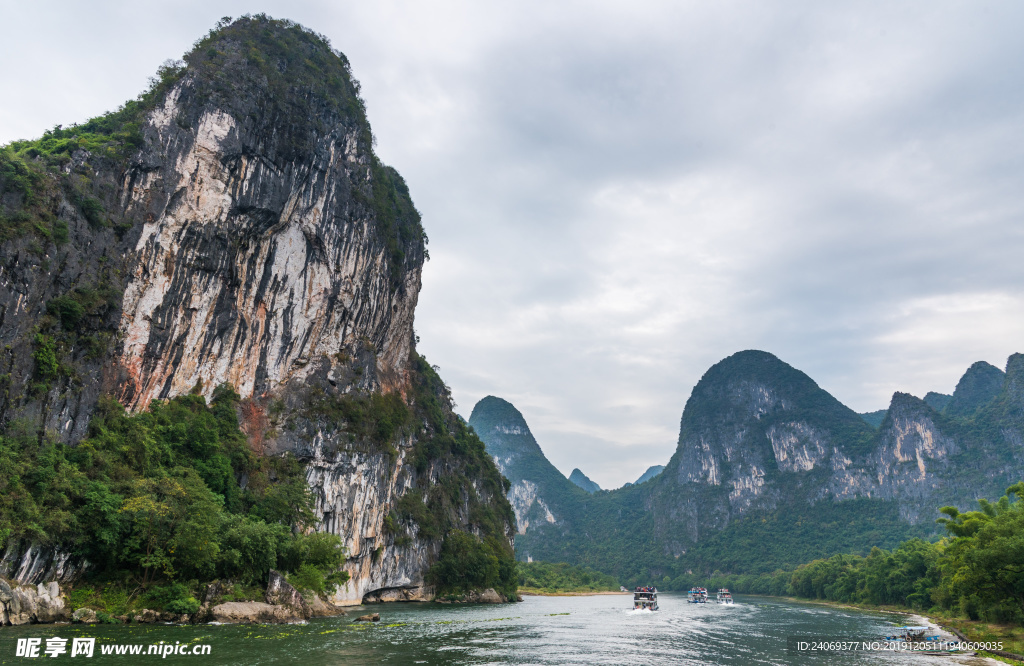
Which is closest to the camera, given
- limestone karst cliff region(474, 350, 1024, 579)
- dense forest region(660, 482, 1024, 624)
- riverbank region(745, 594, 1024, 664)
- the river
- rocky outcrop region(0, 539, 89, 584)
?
the river

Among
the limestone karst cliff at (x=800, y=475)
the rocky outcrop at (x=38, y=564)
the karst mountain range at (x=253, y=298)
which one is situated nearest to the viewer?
the rocky outcrop at (x=38, y=564)

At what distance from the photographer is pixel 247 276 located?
47.3m

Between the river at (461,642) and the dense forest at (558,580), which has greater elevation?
the river at (461,642)

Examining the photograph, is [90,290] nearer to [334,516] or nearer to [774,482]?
[334,516]

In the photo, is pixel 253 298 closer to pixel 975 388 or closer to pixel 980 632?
pixel 980 632

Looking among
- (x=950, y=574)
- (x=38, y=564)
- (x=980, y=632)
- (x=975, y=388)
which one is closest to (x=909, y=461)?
(x=975, y=388)

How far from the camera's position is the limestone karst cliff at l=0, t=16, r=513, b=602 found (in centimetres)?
3203

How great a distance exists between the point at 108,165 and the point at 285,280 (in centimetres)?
→ 1505

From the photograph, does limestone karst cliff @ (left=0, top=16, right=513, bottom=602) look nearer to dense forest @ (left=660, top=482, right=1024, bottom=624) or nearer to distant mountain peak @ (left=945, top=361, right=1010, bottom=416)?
dense forest @ (left=660, top=482, right=1024, bottom=624)

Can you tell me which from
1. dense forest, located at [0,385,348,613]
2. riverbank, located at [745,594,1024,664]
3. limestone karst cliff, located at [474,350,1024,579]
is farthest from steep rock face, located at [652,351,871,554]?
dense forest, located at [0,385,348,613]

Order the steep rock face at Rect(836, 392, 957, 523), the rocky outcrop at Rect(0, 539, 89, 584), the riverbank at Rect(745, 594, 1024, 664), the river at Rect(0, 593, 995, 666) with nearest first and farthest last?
the river at Rect(0, 593, 995, 666) < the rocky outcrop at Rect(0, 539, 89, 584) < the riverbank at Rect(745, 594, 1024, 664) < the steep rock face at Rect(836, 392, 957, 523)

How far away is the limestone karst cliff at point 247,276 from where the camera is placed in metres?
32.0

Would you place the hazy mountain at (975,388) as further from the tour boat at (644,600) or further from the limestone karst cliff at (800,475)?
the tour boat at (644,600)

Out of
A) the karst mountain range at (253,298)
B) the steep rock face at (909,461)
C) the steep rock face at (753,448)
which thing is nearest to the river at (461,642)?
the karst mountain range at (253,298)
